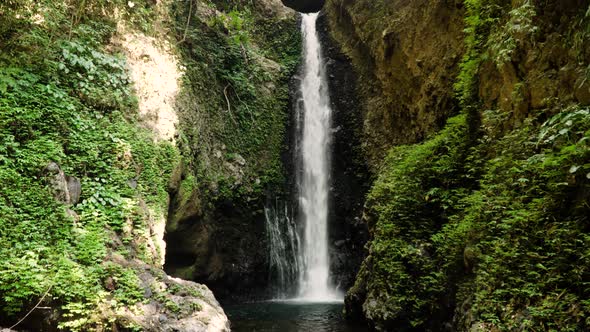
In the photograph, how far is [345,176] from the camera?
518 inches

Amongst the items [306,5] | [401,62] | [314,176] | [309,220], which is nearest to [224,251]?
[309,220]

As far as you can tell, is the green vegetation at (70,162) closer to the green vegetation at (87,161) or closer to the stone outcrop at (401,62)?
the green vegetation at (87,161)

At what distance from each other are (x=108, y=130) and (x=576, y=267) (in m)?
6.98

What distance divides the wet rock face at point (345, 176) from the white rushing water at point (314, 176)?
0.25 metres

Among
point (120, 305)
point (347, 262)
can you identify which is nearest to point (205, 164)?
point (347, 262)

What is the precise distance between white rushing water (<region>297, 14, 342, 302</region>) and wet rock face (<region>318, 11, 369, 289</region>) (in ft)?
0.83

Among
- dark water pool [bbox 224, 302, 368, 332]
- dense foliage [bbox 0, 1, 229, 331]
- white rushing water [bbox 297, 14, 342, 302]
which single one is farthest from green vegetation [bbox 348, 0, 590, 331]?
white rushing water [bbox 297, 14, 342, 302]

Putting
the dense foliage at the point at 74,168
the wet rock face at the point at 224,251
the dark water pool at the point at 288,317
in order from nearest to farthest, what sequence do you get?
1. the dense foliage at the point at 74,168
2. the dark water pool at the point at 288,317
3. the wet rock face at the point at 224,251

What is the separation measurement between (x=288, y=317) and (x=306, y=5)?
15.8 metres

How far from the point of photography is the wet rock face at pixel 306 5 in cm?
1966

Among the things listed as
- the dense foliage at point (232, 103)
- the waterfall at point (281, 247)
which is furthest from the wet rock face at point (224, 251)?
the dense foliage at point (232, 103)

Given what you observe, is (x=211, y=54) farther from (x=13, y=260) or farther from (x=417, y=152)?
(x=13, y=260)

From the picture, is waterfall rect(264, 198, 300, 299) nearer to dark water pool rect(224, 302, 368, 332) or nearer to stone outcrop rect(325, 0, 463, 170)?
dark water pool rect(224, 302, 368, 332)

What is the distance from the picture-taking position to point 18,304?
4.23 metres
